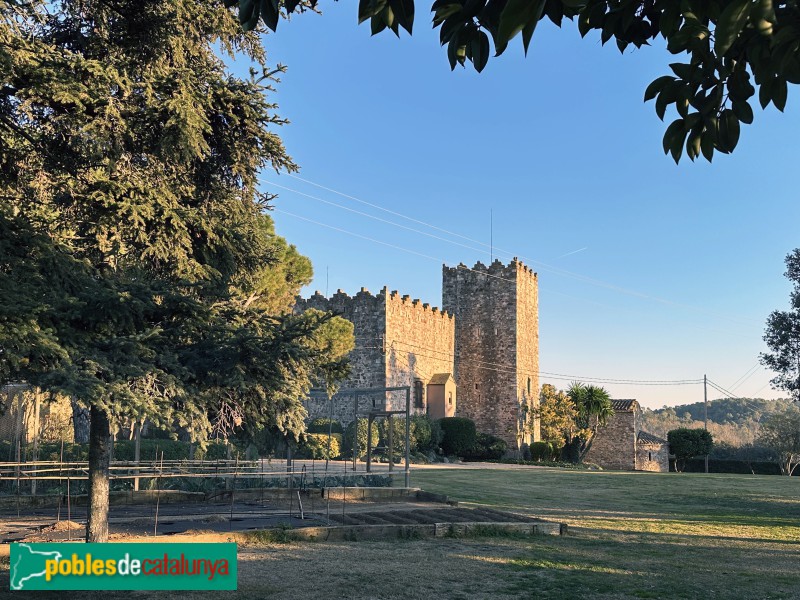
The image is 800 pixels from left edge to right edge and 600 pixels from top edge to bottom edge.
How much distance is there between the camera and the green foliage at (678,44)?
284cm

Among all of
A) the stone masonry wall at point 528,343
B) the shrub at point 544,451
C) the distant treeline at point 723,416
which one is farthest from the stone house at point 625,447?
the distant treeline at point 723,416

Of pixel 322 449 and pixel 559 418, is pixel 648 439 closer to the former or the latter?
pixel 559 418

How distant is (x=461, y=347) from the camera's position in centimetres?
4672

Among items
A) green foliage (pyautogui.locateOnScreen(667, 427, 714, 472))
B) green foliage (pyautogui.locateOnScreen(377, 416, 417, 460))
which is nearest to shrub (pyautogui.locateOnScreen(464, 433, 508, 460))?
green foliage (pyautogui.locateOnScreen(377, 416, 417, 460))

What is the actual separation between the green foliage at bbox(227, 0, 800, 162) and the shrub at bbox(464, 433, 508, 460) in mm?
37754

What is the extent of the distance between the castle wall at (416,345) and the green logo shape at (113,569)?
3173cm

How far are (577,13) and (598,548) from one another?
9.71 metres

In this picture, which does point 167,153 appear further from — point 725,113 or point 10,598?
point 725,113

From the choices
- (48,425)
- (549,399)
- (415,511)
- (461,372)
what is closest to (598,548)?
(415,511)

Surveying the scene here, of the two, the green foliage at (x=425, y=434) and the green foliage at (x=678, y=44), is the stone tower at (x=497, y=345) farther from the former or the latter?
the green foliage at (x=678, y=44)

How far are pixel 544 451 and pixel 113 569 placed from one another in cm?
3582

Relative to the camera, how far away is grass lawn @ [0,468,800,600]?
820 centimetres

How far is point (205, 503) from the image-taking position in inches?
615

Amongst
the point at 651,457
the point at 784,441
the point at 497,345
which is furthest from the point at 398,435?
the point at 784,441
